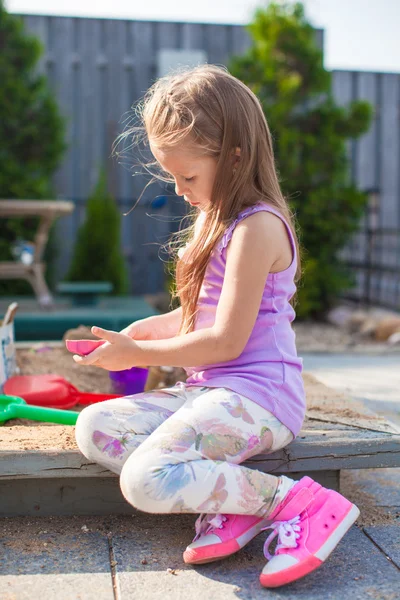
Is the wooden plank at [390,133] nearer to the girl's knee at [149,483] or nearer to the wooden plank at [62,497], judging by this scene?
the wooden plank at [62,497]

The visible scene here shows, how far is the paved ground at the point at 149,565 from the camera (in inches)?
53.4

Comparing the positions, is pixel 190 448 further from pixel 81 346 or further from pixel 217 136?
pixel 217 136

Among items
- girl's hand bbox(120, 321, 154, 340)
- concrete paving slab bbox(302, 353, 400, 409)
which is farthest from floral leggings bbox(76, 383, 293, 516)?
concrete paving slab bbox(302, 353, 400, 409)

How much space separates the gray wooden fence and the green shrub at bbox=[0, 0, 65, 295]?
69 cm

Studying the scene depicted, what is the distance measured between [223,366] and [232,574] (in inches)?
17.6

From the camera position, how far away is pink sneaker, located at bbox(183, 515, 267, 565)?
4.77ft

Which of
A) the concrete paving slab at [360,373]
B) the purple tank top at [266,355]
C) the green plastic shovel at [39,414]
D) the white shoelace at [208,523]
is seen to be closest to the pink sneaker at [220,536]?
the white shoelace at [208,523]

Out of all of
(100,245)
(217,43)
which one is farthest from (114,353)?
(217,43)

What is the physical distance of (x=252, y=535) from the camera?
4.99 feet

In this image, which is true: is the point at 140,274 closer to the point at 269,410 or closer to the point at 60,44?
the point at 60,44

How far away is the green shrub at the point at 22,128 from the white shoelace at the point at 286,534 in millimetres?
4908

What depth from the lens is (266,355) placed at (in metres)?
1.63

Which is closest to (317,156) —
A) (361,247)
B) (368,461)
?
(361,247)

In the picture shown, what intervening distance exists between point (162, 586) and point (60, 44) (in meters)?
6.47
